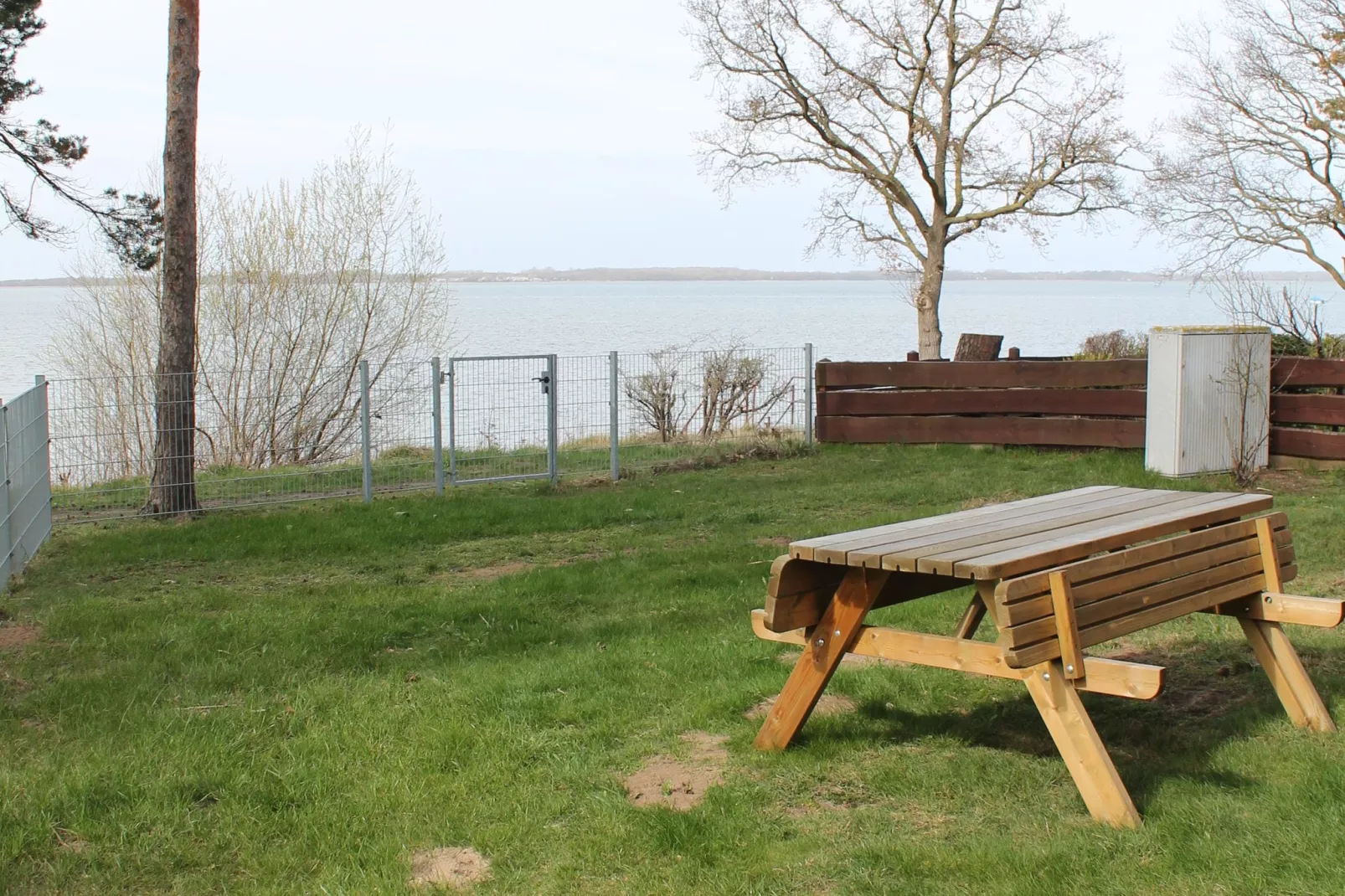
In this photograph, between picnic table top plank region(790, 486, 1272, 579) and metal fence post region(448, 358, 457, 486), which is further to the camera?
metal fence post region(448, 358, 457, 486)

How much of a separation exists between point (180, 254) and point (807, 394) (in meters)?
8.02

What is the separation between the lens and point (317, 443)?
17.1 meters

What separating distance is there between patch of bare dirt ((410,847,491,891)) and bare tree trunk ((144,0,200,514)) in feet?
28.1

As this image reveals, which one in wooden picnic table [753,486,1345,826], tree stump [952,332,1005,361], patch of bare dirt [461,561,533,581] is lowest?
patch of bare dirt [461,561,533,581]

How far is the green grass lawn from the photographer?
3758 millimetres

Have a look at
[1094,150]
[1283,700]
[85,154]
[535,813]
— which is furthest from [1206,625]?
[1094,150]

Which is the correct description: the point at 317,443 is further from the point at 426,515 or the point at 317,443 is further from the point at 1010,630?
the point at 1010,630

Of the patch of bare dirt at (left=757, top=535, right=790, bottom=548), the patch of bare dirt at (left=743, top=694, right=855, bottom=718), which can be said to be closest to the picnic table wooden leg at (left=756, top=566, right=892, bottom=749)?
the patch of bare dirt at (left=743, top=694, right=855, bottom=718)

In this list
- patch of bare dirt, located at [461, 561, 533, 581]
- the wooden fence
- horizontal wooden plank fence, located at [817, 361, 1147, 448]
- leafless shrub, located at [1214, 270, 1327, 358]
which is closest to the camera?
patch of bare dirt, located at [461, 561, 533, 581]

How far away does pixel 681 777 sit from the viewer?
4570 millimetres

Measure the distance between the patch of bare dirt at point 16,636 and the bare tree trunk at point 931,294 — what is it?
67.0ft

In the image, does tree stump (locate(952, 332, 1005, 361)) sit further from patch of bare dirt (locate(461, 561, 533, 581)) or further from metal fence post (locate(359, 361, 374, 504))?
patch of bare dirt (locate(461, 561, 533, 581))

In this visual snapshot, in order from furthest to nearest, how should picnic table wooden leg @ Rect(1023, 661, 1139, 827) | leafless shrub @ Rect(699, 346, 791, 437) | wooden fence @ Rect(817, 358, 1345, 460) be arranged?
leafless shrub @ Rect(699, 346, 791, 437) → wooden fence @ Rect(817, 358, 1345, 460) → picnic table wooden leg @ Rect(1023, 661, 1139, 827)

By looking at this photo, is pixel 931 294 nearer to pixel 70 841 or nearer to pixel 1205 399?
pixel 1205 399
